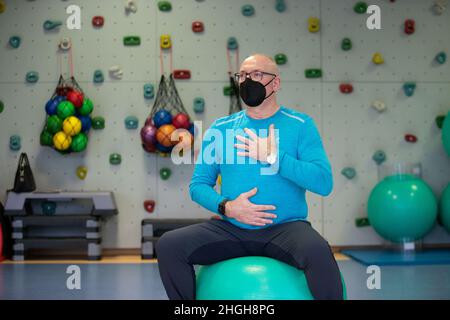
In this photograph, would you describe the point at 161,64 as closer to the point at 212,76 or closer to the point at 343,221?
the point at 212,76

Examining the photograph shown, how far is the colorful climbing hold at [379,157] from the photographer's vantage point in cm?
635

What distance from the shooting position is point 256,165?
9.39 ft

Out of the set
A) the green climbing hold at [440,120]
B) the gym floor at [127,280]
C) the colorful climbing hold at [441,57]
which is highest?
the colorful climbing hold at [441,57]

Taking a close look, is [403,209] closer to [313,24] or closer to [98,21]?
[313,24]

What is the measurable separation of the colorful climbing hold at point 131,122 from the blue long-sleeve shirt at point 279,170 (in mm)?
3317

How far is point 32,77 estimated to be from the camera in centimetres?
625

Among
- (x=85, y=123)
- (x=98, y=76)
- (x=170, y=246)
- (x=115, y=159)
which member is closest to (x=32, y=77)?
(x=98, y=76)

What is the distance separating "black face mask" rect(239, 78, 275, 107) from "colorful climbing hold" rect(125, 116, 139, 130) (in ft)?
11.1

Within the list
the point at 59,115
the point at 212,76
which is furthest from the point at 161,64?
the point at 59,115

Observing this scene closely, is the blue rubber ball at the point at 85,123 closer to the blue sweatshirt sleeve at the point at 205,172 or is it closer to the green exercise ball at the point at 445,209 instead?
the blue sweatshirt sleeve at the point at 205,172

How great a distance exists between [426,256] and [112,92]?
3730 millimetres

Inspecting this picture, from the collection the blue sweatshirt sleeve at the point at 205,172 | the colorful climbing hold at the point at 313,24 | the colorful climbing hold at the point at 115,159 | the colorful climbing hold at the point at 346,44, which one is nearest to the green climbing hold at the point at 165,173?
the colorful climbing hold at the point at 115,159

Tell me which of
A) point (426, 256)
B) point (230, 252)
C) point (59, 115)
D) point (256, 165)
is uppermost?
point (59, 115)

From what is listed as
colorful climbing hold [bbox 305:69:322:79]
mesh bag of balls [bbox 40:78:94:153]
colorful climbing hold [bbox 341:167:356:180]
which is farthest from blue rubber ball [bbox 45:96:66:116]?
colorful climbing hold [bbox 341:167:356:180]
